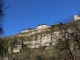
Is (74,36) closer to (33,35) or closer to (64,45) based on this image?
(64,45)

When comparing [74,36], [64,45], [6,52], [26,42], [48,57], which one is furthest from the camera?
[26,42]

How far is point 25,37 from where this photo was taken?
275 ft

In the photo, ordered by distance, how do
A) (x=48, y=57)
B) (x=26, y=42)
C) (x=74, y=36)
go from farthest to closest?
1. (x=26, y=42)
2. (x=48, y=57)
3. (x=74, y=36)

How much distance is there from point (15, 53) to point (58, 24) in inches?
1791

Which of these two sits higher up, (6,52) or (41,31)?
(41,31)

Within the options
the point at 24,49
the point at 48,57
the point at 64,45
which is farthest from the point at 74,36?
the point at 24,49

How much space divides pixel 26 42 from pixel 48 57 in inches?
805

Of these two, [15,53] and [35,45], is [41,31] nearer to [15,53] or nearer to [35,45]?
[35,45]

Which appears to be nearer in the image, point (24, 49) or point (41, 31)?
point (24, 49)

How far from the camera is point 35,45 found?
80625 mm

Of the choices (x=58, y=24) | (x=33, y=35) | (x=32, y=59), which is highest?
(x=33, y=35)

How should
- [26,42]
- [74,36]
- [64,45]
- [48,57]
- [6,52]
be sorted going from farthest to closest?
[26,42], [6,52], [48,57], [64,45], [74,36]

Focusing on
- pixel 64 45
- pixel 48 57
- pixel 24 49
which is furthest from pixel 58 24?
pixel 24 49

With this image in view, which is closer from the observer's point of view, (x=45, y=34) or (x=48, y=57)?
(x=48, y=57)
